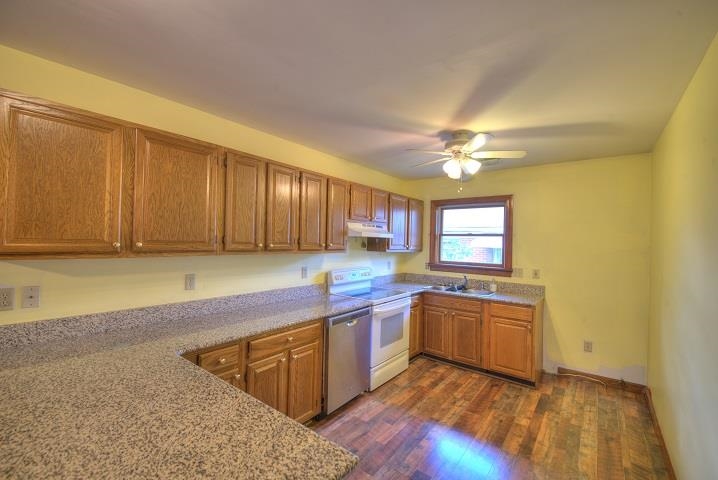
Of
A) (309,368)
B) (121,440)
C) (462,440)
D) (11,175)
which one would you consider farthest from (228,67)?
(462,440)

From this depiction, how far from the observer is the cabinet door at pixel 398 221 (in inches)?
151

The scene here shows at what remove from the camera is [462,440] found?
229cm

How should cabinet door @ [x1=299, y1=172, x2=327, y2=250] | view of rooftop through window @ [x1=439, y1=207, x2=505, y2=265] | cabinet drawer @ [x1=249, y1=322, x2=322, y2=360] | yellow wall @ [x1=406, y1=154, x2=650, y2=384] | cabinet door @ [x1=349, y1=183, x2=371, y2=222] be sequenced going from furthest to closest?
view of rooftop through window @ [x1=439, y1=207, x2=505, y2=265] → cabinet door @ [x1=349, y1=183, x2=371, y2=222] → yellow wall @ [x1=406, y1=154, x2=650, y2=384] → cabinet door @ [x1=299, y1=172, x2=327, y2=250] → cabinet drawer @ [x1=249, y1=322, x2=322, y2=360]

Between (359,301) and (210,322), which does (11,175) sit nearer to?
(210,322)

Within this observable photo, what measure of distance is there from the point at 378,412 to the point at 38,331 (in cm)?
237

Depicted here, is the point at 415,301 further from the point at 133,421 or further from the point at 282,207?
the point at 133,421

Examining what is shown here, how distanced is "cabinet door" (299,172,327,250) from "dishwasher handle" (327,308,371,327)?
2.18ft

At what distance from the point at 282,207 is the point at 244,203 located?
342 millimetres

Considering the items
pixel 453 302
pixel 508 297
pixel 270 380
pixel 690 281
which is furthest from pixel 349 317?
pixel 690 281

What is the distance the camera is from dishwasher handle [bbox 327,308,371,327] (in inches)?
98.9

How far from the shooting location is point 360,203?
332cm

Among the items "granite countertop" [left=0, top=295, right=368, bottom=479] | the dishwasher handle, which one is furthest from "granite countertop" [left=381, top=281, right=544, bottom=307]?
"granite countertop" [left=0, top=295, right=368, bottom=479]

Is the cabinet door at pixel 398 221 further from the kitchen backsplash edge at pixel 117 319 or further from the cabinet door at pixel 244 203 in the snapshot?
the cabinet door at pixel 244 203

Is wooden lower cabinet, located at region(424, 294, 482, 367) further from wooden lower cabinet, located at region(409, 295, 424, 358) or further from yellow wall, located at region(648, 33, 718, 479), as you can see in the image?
yellow wall, located at region(648, 33, 718, 479)
